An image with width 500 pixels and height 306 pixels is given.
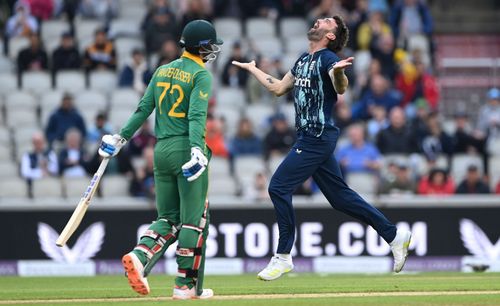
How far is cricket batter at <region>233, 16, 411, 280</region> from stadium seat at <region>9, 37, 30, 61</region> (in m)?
10.9

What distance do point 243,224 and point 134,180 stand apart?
6.98 ft

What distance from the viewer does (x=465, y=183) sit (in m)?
18.3

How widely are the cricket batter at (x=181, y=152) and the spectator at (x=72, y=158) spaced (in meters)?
8.11

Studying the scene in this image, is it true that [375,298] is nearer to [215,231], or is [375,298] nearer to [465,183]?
[215,231]

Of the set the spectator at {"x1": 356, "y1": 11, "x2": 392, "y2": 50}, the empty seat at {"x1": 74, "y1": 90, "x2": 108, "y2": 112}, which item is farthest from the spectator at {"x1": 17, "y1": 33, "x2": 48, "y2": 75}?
the spectator at {"x1": 356, "y1": 11, "x2": 392, "y2": 50}

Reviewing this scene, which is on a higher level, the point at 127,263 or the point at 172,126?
the point at 172,126

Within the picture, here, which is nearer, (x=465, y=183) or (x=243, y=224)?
(x=243, y=224)

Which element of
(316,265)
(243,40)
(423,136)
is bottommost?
(316,265)

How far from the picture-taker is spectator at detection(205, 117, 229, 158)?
62.0ft

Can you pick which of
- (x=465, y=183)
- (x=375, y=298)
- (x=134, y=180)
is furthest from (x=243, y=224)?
(x=375, y=298)

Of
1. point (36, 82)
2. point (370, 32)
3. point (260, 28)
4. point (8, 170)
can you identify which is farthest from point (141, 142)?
point (370, 32)

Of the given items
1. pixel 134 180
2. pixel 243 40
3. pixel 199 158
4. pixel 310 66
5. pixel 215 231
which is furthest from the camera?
pixel 243 40

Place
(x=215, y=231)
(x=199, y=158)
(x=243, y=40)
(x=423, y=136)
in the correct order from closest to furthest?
(x=199, y=158) → (x=215, y=231) → (x=423, y=136) → (x=243, y=40)

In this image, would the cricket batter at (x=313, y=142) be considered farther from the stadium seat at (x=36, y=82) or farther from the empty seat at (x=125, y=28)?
the empty seat at (x=125, y=28)
